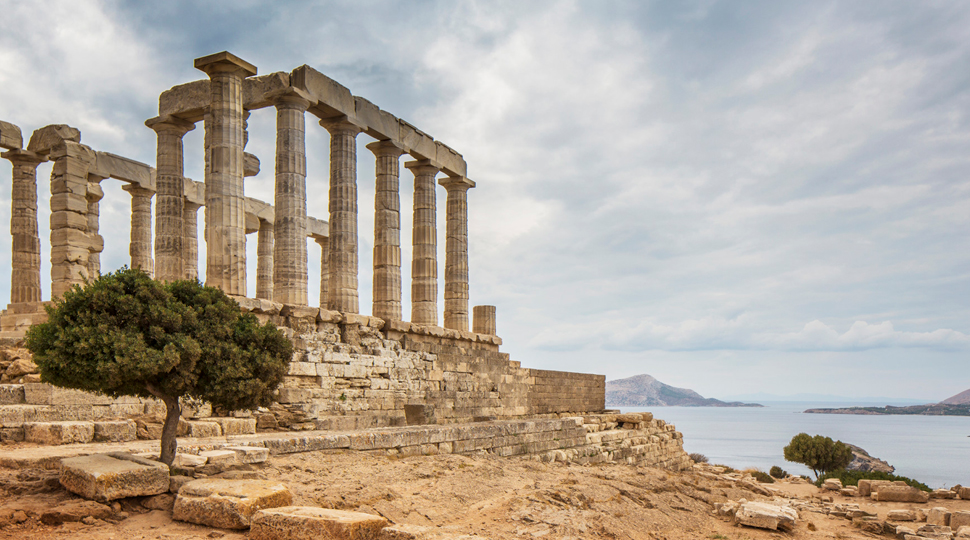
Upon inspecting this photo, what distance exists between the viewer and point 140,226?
78.8 ft

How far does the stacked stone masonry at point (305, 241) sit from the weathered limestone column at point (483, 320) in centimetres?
37

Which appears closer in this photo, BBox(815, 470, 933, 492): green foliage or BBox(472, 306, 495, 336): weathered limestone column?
BBox(472, 306, 495, 336): weathered limestone column

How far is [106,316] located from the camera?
8516mm

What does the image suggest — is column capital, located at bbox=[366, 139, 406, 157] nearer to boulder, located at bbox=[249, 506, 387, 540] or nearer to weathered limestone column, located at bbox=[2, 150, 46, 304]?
weathered limestone column, located at bbox=[2, 150, 46, 304]

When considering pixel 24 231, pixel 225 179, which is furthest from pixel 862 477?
pixel 24 231

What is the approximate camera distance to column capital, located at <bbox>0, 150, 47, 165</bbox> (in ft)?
70.6

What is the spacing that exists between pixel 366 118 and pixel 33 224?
10670 mm

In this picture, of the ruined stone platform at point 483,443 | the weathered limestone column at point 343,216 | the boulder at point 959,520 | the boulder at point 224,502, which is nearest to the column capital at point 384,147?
the weathered limestone column at point 343,216

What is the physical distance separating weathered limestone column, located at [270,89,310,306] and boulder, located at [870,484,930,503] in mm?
18401

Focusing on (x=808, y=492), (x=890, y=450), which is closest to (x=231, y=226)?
(x=808, y=492)

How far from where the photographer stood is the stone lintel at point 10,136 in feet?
69.3

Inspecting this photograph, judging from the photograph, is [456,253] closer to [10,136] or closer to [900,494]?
→ [10,136]

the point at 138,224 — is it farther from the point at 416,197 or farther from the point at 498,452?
the point at 498,452

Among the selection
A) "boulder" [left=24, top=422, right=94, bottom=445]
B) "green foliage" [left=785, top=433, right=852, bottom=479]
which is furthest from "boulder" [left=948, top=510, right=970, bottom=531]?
"green foliage" [left=785, top=433, right=852, bottom=479]
